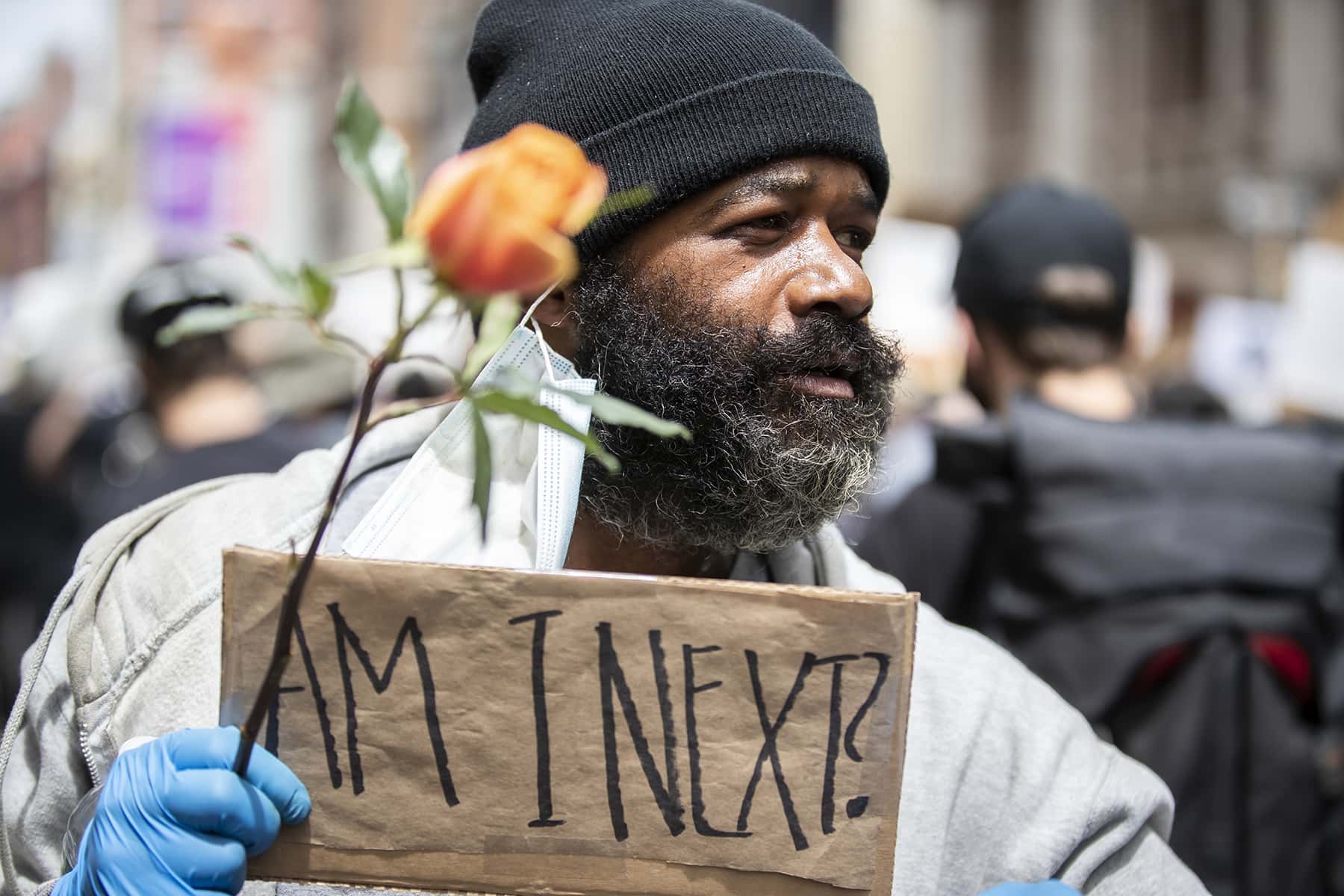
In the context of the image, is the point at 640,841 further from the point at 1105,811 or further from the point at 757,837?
the point at 1105,811

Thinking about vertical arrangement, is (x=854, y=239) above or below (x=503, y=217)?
below

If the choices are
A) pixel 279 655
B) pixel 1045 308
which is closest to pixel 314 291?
pixel 279 655

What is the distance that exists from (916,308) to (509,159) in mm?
4743

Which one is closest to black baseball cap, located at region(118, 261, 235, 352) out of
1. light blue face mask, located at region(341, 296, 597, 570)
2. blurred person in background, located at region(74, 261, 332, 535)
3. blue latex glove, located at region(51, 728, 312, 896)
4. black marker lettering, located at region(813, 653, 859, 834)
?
blurred person in background, located at region(74, 261, 332, 535)

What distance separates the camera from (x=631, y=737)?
3.95 ft

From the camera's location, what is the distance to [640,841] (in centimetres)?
121

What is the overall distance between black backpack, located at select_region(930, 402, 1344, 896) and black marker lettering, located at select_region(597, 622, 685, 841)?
5.26 feet

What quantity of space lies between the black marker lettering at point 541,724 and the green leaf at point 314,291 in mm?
382

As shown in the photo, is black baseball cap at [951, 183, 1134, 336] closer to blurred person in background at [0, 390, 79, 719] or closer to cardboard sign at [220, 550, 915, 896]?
cardboard sign at [220, 550, 915, 896]

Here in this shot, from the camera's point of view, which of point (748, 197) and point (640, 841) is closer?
point (640, 841)

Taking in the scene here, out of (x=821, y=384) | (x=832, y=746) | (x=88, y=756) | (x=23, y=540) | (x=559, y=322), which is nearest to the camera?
(x=832, y=746)

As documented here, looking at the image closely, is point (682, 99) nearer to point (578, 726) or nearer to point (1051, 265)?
point (578, 726)

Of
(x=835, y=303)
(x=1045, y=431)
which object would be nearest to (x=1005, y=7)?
(x=1045, y=431)

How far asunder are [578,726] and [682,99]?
34.6 inches
